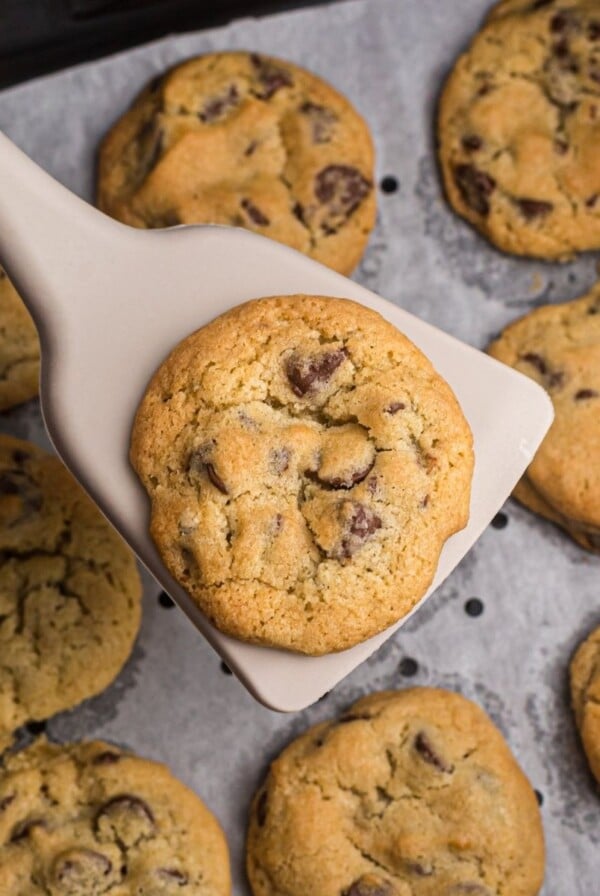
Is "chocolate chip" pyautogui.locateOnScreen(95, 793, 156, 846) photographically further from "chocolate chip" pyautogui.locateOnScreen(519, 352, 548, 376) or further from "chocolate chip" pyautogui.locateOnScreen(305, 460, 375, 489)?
"chocolate chip" pyautogui.locateOnScreen(519, 352, 548, 376)

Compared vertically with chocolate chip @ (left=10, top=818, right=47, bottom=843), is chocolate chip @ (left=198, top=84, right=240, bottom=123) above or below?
above

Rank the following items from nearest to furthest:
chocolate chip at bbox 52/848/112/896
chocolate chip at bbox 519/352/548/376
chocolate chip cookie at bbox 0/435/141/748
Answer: chocolate chip at bbox 52/848/112/896, chocolate chip cookie at bbox 0/435/141/748, chocolate chip at bbox 519/352/548/376

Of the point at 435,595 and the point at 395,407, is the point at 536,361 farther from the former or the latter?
the point at 395,407

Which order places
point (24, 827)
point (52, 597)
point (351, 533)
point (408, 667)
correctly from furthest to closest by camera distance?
point (408, 667) → point (52, 597) → point (24, 827) → point (351, 533)

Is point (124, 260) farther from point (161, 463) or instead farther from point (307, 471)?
point (307, 471)

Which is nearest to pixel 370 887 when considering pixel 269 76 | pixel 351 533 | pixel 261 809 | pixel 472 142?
pixel 261 809

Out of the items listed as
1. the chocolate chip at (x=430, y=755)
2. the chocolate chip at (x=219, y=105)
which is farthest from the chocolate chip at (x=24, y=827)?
the chocolate chip at (x=219, y=105)

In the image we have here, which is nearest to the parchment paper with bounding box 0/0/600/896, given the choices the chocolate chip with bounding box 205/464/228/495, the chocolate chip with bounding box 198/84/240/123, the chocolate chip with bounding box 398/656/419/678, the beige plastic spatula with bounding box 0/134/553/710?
the chocolate chip with bounding box 398/656/419/678

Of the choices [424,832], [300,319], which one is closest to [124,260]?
[300,319]
